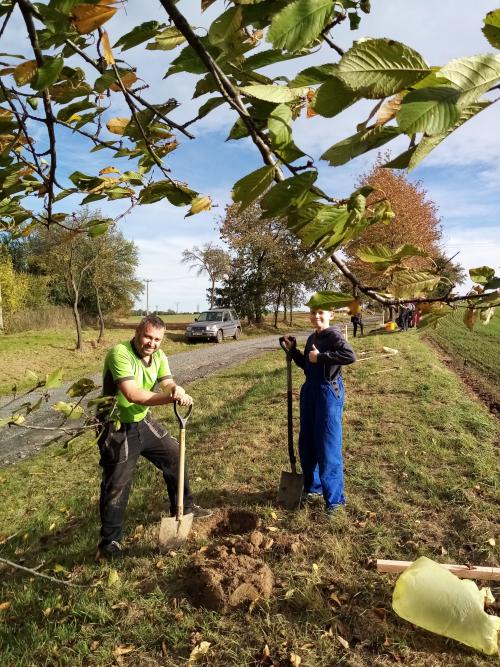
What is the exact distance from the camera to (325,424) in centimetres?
435

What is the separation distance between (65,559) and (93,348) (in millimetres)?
17048

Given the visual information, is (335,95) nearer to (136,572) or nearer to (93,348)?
(136,572)

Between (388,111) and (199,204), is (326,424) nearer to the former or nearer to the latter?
(199,204)

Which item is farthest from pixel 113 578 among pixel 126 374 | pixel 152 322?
pixel 152 322

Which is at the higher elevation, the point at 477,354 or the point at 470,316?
the point at 470,316

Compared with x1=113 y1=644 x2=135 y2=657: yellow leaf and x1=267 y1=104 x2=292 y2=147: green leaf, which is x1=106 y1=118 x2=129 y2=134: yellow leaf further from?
x1=113 y1=644 x2=135 y2=657: yellow leaf

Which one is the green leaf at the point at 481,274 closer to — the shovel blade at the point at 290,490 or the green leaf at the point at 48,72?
the green leaf at the point at 48,72

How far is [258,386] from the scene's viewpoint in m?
11.2

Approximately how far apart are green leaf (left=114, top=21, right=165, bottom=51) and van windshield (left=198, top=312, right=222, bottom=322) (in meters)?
25.0

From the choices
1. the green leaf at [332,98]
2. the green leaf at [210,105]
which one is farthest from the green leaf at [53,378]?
the green leaf at [332,98]

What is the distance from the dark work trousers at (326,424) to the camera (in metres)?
4.35

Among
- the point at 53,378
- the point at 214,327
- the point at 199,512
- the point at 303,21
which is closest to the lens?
the point at 303,21

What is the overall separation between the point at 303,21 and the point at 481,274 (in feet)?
1.87

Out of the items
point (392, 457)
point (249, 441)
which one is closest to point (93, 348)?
point (249, 441)
